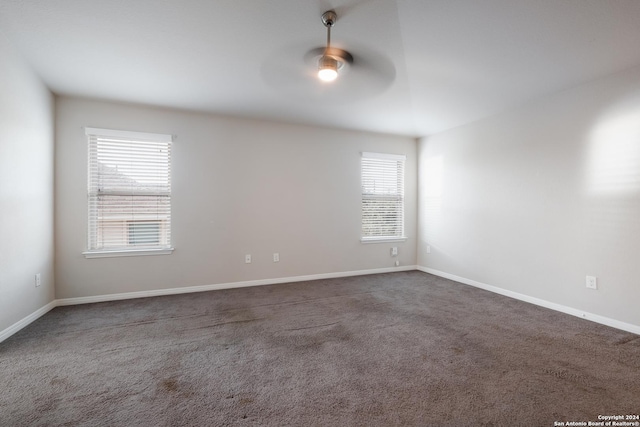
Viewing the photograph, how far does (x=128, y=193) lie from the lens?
3.67 m

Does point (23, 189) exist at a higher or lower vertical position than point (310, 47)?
lower

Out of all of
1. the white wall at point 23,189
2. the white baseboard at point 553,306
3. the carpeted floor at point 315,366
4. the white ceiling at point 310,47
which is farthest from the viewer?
the white baseboard at point 553,306

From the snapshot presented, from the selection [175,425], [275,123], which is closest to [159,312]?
[175,425]

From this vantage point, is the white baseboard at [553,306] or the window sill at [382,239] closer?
the white baseboard at [553,306]

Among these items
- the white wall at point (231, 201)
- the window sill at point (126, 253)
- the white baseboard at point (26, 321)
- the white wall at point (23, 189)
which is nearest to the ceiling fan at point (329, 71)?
the white wall at point (231, 201)

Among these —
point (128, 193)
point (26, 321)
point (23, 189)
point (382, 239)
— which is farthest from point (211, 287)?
point (382, 239)

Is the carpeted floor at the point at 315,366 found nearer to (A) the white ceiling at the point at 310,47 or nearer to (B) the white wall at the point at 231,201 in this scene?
(B) the white wall at the point at 231,201

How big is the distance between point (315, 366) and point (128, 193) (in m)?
3.21

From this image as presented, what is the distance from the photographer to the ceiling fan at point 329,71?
2396 mm

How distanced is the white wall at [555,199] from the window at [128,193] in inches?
169

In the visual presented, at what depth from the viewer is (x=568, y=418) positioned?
157 cm

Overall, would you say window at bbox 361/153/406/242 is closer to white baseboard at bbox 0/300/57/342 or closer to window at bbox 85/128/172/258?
window at bbox 85/128/172/258

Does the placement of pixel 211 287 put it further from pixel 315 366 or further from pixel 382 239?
pixel 382 239

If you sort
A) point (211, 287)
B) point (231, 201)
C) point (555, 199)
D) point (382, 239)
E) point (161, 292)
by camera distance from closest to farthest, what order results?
point (555, 199), point (161, 292), point (211, 287), point (231, 201), point (382, 239)
